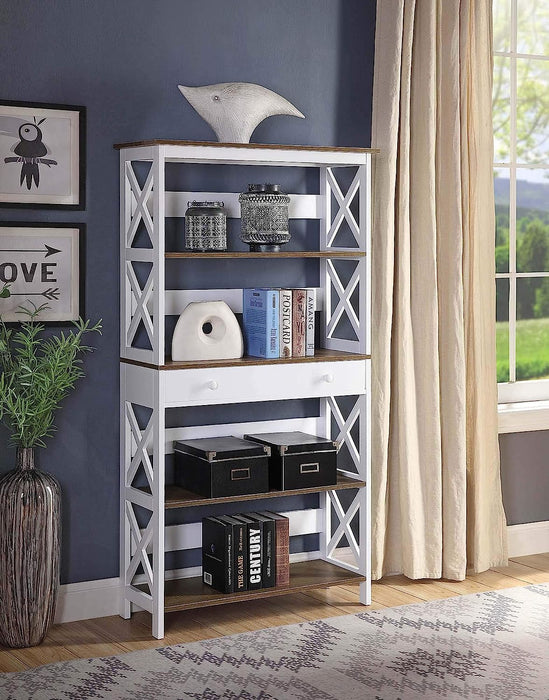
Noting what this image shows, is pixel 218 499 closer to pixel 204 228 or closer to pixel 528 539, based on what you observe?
pixel 204 228

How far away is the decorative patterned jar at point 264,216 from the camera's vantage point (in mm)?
3605

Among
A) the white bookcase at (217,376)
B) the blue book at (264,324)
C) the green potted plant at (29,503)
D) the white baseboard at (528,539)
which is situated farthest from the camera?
the white baseboard at (528,539)

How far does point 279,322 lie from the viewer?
3629 millimetres

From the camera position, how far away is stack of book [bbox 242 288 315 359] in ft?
11.8

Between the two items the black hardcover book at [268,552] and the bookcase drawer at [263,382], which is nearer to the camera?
the bookcase drawer at [263,382]

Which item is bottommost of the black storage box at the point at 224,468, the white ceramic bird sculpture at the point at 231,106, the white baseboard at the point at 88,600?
the white baseboard at the point at 88,600

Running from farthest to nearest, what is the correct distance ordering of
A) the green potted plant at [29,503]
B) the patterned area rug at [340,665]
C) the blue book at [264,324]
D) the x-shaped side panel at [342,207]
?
1. the x-shaped side panel at [342,207]
2. the blue book at [264,324]
3. the green potted plant at [29,503]
4. the patterned area rug at [340,665]

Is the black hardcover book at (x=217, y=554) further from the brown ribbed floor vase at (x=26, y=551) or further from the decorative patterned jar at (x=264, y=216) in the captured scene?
the decorative patterned jar at (x=264, y=216)

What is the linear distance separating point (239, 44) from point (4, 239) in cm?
110

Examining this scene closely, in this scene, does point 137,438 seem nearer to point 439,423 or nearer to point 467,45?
point 439,423

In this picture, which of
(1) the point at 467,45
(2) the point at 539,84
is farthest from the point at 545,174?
(1) the point at 467,45

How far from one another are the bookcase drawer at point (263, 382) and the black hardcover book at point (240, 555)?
44 cm

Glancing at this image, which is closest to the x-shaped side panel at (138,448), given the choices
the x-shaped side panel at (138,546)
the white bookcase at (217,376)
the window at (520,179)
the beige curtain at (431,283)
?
the white bookcase at (217,376)

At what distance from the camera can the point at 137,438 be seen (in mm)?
3590
